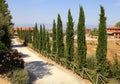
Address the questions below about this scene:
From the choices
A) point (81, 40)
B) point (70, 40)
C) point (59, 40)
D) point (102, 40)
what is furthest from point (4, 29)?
point (102, 40)

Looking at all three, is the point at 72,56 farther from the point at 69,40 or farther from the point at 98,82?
the point at 98,82

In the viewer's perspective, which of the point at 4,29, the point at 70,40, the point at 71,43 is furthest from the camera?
the point at 4,29

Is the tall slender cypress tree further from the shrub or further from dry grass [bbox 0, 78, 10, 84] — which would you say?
dry grass [bbox 0, 78, 10, 84]

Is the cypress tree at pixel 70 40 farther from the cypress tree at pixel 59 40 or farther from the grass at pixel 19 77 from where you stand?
the grass at pixel 19 77

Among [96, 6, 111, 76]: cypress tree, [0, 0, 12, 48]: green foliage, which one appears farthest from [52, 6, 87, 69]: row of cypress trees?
[0, 0, 12, 48]: green foliage

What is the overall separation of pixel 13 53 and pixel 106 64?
7.31 metres

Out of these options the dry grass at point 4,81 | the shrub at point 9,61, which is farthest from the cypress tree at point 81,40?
the dry grass at point 4,81

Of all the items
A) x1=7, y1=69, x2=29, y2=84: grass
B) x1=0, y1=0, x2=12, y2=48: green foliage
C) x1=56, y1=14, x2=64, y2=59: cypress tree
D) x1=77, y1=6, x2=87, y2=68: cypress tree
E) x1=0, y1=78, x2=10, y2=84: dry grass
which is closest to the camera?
x1=7, y1=69, x2=29, y2=84: grass

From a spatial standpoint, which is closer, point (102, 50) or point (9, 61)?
point (102, 50)

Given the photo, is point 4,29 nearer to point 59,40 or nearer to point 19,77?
point 59,40

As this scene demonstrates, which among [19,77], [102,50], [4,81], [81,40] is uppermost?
[81,40]

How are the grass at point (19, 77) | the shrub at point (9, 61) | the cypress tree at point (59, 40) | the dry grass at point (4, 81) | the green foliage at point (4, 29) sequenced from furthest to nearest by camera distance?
the cypress tree at point (59, 40)
the green foliage at point (4, 29)
the shrub at point (9, 61)
the dry grass at point (4, 81)
the grass at point (19, 77)

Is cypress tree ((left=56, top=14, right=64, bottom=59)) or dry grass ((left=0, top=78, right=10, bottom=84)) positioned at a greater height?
cypress tree ((left=56, top=14, right=64, bottom=59))

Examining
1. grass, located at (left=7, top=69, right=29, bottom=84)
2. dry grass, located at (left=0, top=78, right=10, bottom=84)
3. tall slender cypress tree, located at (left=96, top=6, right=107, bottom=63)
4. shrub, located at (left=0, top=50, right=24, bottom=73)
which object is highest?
tall slender cypress tree, located at (left=96, top=6, right=107, bottom=63)
